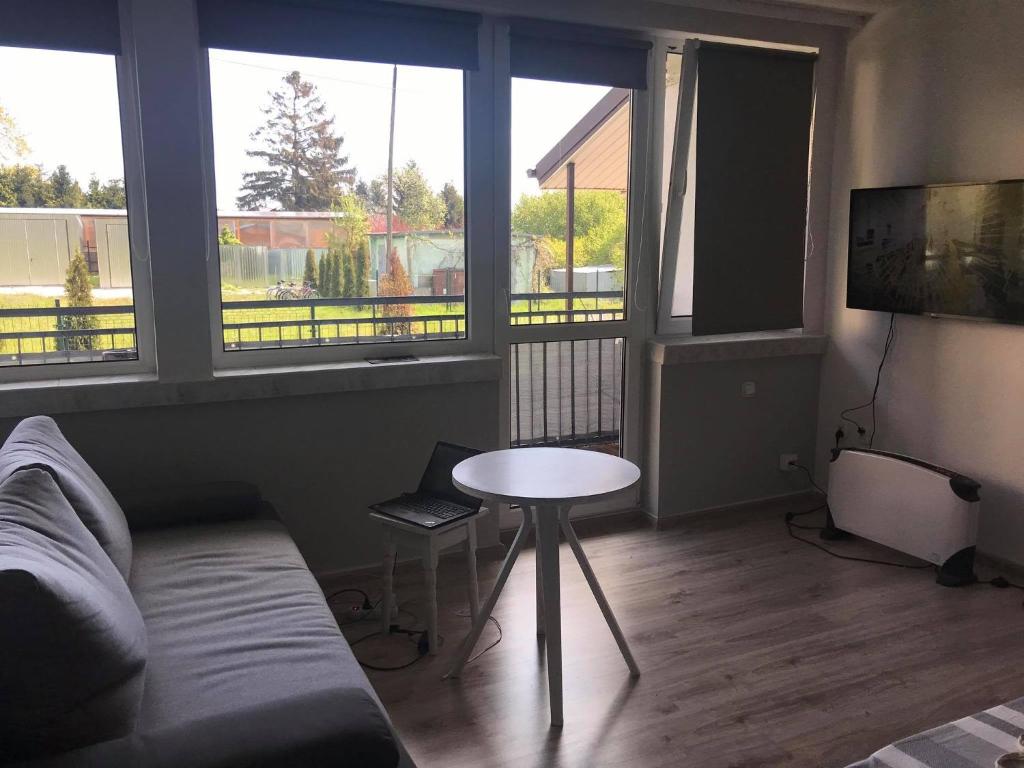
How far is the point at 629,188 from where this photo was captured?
12.8ft

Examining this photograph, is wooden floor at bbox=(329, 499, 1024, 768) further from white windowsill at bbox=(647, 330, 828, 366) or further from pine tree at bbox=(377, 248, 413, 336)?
pine tree at bbox=(377, 248, 413, 336)

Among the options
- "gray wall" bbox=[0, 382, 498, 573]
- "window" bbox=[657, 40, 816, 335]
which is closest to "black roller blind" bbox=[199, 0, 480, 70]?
"window" bbox=[657, 40, 816, 335]

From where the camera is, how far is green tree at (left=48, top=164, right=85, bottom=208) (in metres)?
2.86

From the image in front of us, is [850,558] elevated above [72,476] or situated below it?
Answer: below

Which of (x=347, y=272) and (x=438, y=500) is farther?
(x=347, y=272)

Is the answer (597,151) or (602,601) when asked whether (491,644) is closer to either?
(602,601)

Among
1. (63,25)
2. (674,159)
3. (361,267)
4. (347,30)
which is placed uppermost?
(347,30)

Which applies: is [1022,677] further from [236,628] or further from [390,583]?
[236,628]

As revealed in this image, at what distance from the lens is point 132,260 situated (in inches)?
118

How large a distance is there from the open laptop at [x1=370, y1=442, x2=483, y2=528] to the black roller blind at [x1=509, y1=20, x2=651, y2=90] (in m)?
1.72

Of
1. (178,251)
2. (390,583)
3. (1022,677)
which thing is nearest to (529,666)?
(390,583)

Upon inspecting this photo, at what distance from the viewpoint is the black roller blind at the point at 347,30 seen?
9.60 ft

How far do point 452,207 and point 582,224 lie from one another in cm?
68

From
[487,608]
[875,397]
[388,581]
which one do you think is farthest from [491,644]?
[875,397]
